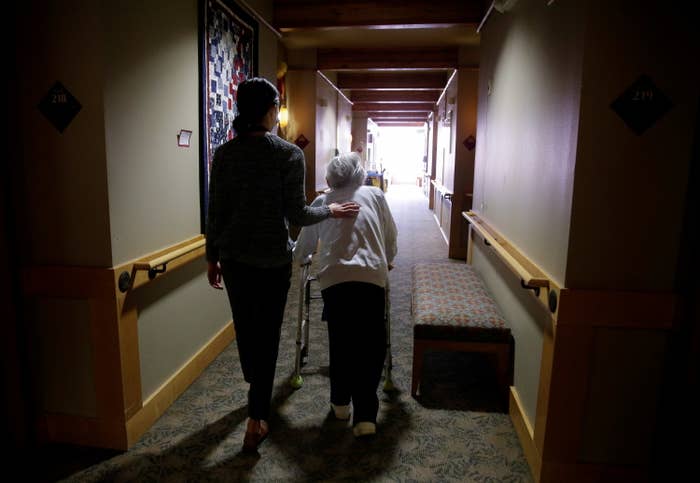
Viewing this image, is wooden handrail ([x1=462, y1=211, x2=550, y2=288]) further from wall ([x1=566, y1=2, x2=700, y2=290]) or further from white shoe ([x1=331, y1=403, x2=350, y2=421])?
white shoe ([x1=331, y1=403, x2=350, y2=421])

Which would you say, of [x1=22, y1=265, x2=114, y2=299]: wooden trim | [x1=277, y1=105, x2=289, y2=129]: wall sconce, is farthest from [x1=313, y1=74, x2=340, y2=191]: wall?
[x1=22, y1=265, x2=114, y2=299]: wooden trim

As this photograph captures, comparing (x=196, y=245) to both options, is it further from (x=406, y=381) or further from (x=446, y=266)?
(x=446, y=266)

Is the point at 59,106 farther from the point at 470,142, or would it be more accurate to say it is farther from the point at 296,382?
the point at 470,142

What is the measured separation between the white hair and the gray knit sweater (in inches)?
10.5

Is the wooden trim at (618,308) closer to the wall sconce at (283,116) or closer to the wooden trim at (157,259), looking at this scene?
the wooden trim at (157,259)

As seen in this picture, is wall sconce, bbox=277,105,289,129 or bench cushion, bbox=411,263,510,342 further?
wall sconce, bbox=277,105,289,129

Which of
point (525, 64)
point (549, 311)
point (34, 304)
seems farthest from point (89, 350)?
point (525, 64)

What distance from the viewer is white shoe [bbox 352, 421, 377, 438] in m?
2.41

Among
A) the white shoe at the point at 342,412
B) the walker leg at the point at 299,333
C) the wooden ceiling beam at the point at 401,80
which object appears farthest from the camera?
the wooden ceiling beam at the point at 401,80

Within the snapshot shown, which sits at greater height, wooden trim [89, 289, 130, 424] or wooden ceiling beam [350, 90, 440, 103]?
wooden ceiling beam [350, 90, 440, 103]

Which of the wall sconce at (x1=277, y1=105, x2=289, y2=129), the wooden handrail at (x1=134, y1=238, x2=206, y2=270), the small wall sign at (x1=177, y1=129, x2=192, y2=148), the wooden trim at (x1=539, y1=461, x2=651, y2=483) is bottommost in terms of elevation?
the wooden trim at (x1=539, y1=461, x2=651, y2=483)

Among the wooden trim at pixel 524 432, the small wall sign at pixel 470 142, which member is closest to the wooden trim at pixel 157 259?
the wooden trim at pixel 524 432

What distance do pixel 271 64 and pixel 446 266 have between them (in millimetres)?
2399

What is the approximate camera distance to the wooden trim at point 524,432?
2150 millimetres
